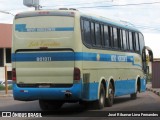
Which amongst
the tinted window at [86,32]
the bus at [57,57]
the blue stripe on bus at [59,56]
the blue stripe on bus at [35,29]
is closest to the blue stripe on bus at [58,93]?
the bus at [57,57]

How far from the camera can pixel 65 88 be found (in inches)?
632

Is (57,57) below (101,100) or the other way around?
the other way around

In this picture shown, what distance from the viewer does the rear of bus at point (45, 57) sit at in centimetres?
1606

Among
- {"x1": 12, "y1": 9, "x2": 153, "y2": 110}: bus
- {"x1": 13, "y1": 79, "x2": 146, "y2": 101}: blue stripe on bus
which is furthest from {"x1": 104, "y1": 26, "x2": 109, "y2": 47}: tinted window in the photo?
{"x1": 13, "y1": 79, "x2": 146, "y2": 101}: blue stripe on bus

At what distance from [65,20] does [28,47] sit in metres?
1.58

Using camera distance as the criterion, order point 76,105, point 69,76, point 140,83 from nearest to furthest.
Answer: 1. point 69,76
2. point 76,105
3. point 140,83

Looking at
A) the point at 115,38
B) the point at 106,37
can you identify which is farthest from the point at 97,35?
the point at 115,38

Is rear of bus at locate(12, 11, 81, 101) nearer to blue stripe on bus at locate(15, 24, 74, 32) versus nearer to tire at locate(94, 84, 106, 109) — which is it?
blue stripe on bus at locate(15, 24, 74, 32)

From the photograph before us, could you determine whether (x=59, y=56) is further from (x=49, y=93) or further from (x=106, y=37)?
(x=106, y=37)

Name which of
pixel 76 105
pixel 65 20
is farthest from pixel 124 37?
pixel 65 20

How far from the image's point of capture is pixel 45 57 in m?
16.3

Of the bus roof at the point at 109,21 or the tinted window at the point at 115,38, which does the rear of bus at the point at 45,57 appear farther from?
the tinted window at the point at 115,38

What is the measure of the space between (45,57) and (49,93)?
122 centimetres

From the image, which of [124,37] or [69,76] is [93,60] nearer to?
[69,76]
